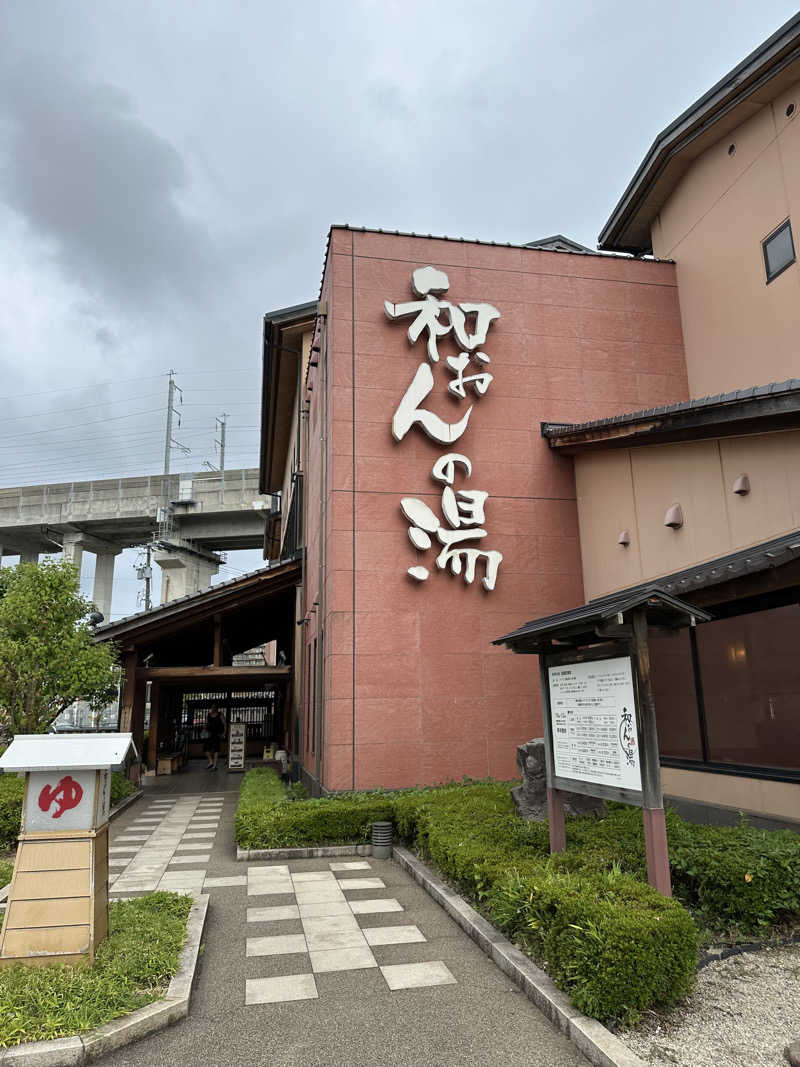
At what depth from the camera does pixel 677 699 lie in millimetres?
9844

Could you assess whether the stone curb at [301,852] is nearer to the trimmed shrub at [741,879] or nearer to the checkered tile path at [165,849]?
the checkered tile path at [165,849]

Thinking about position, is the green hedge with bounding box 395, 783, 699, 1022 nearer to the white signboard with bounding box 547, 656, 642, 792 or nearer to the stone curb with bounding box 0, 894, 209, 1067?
the white signboard with bounding box 547, 656, 642, 792

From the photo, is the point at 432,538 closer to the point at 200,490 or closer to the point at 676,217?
the point at 676,217

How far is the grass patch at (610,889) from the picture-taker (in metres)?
4.21

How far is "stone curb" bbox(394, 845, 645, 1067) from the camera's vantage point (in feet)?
12.5

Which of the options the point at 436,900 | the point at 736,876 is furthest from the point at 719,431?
the point at 436,900

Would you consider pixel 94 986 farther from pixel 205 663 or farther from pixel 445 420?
pixel 205 663

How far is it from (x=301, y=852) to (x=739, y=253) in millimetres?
11829

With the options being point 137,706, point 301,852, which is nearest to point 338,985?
point 301,852

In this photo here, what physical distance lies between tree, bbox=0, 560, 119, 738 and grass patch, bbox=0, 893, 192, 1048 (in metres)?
7.48

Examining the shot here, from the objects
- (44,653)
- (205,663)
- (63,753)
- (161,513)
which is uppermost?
(161,513)

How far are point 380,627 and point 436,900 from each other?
16.3 feet

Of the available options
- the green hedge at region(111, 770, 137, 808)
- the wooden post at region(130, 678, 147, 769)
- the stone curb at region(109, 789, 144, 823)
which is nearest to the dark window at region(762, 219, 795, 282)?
the stone curb at region(109, 789, 144, 823)

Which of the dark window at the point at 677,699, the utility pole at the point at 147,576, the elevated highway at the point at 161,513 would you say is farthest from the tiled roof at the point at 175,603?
the utility pole at the point at 147,576
